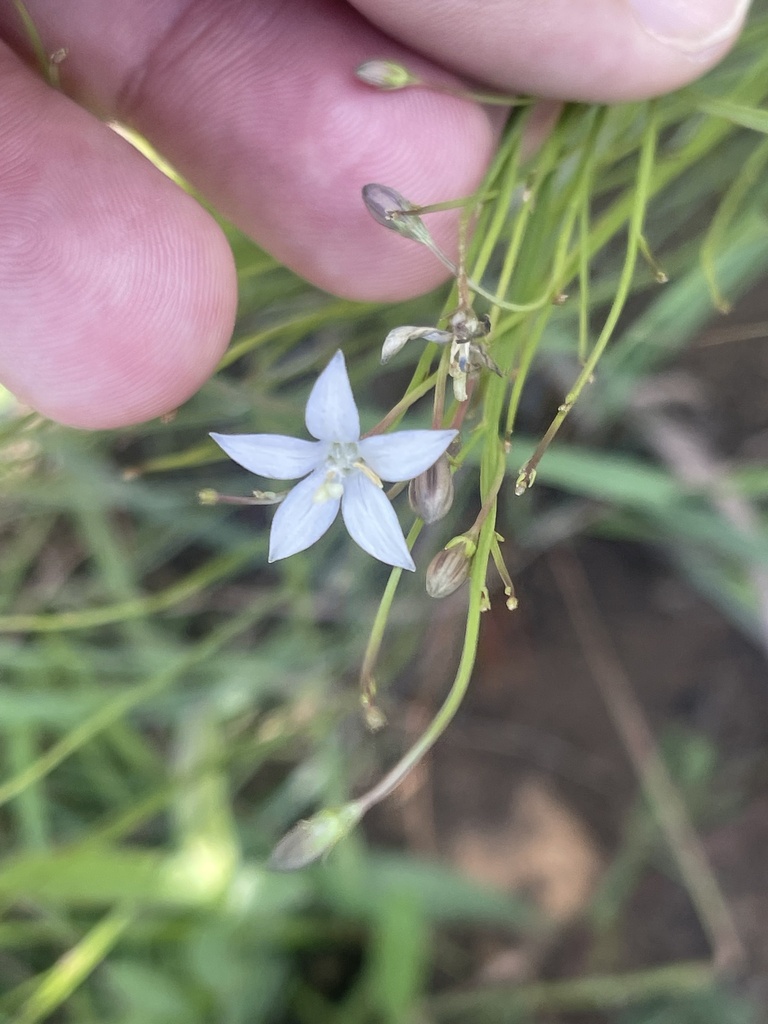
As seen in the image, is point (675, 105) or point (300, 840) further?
point (675, 105)

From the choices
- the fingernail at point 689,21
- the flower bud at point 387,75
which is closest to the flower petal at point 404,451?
the flower bud at point 387,75

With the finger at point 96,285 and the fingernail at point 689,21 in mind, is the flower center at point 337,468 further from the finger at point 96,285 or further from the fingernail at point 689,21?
the fingernail at point 689,21

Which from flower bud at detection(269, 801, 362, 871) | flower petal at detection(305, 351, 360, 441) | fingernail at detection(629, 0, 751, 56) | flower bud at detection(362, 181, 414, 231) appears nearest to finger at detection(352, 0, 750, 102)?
fingernail at detection(629, 0, 751, 56)

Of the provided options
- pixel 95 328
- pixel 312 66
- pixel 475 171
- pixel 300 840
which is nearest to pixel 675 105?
pixel 475 171

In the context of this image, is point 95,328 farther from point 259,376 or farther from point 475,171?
point 475,171

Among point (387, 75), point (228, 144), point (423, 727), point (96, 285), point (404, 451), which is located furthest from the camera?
point (423, 727)

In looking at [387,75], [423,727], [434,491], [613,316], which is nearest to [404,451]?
[434,491]

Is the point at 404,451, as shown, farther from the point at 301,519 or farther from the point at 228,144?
the point at 228,144
